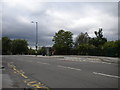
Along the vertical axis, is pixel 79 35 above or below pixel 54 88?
above

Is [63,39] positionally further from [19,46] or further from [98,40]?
[19,46]

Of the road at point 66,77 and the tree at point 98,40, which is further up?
A: the tree at point 98,40

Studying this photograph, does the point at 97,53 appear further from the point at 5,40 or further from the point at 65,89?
the point at 5,40

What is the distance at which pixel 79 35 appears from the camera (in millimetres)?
110625

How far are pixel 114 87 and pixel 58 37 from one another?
67.2 meters

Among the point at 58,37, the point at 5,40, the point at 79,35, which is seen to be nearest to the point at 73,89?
the point at 58,37

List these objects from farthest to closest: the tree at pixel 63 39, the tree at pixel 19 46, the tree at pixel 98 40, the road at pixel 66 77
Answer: the tree at pixel 19 46 → the tree at pixel 98 40 → the tree at pixel 63 39 → the road at pixel 66 77

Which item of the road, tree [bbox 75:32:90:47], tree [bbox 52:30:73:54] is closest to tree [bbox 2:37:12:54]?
tree [bbox 75:32:90:47]

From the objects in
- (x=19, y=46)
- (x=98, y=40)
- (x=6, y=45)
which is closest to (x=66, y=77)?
(x=98, y=40)

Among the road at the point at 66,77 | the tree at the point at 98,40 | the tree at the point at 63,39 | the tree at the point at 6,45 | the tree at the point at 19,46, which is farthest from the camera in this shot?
the tree at the point at 19,46

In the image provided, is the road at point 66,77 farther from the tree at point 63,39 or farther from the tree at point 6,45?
the tree at point 6,45

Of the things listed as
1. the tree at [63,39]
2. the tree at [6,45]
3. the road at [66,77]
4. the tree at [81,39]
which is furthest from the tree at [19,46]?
the road at [66,77]

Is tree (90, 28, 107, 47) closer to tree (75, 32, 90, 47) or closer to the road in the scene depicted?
tree (75, 32, 90, 47)

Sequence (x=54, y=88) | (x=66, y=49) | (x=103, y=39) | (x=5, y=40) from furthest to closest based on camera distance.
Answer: (x=5, y=40)
(x=103, y=39)
(x=66, y=49)
(x=54, y=88)
